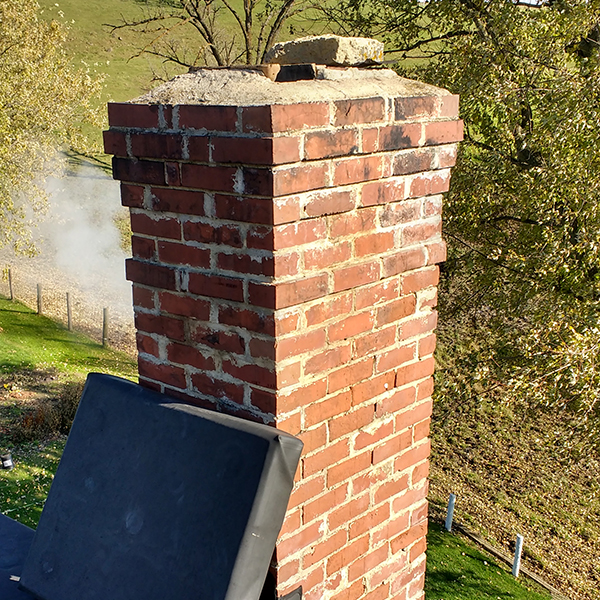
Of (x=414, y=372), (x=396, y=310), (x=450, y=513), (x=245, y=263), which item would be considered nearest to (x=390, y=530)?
(x=414, y=372)

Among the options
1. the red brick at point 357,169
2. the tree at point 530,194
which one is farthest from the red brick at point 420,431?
the tree at point 530,194

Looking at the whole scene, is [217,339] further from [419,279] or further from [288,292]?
[419,279]

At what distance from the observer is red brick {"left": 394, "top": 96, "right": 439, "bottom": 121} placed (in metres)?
2.33

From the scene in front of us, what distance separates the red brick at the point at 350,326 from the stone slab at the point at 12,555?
156cm

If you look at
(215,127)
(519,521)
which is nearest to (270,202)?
(215,127)

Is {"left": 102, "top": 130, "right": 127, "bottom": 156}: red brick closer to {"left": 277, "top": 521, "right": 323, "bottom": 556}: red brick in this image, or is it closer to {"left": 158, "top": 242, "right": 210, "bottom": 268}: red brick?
{"left": 158, "top": 242, "right": 210, "bottom": 268}: red brick

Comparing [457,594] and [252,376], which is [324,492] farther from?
[457,594]

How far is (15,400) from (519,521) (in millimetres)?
10475

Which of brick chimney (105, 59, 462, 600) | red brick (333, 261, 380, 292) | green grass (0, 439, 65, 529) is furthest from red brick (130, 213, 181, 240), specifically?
green grass (0, 439, 65, 529)

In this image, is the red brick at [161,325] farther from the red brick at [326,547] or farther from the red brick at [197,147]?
the red brick at [326,547]

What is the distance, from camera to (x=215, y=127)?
81.7 inches

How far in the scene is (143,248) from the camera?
7.90 feet

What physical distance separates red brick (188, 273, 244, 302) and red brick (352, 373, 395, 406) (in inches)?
23.1

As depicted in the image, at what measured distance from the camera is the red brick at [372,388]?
2.43m
